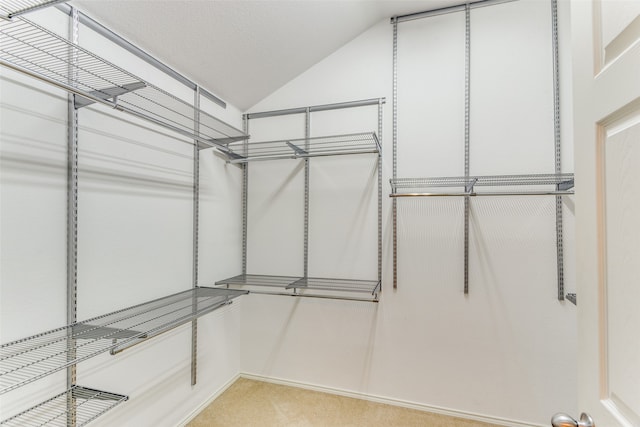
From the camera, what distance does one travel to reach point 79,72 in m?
1.23

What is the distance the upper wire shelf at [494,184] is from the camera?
5.60 ft

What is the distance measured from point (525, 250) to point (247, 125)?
6.95 ft

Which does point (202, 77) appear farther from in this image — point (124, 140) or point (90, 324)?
point (90, 324)

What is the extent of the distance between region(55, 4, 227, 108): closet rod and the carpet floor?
6.69 feet

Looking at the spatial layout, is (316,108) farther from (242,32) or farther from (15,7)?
(15,7)

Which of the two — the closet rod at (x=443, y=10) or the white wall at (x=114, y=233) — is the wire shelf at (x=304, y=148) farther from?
the closet rod at (x=443, y=10)

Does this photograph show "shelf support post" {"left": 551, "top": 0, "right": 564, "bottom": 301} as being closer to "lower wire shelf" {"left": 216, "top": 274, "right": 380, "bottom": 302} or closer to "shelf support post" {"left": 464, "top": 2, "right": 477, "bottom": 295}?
"shelf support post" {"left": 464, "top": 2, "right": 477, "bottom": 295}

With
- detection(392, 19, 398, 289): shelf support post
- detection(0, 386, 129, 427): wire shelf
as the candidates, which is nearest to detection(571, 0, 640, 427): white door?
detection(392, 19, 398, 289): shelf support post

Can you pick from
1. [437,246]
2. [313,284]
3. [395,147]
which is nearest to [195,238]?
[313,284]

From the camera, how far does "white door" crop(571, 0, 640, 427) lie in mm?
545

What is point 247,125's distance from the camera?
2.42 meters

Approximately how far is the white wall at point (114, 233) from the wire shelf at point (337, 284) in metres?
0.57

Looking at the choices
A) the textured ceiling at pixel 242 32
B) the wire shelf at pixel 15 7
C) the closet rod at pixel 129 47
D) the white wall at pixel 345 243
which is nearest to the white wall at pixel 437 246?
the white wall at pixel 345 243

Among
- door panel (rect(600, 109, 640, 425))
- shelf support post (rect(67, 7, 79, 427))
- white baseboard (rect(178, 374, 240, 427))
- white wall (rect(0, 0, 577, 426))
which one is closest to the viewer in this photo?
door panel (rect(600, 109, 640, 425))
